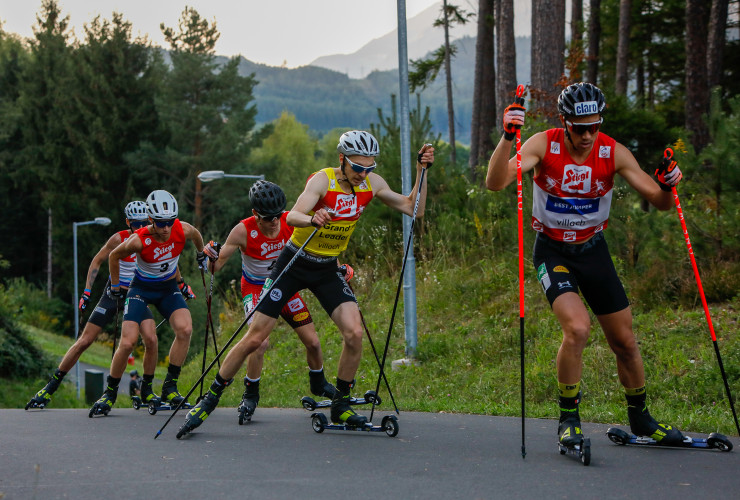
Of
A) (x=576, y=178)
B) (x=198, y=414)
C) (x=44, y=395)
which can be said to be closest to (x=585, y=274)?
(x=576, y=178)

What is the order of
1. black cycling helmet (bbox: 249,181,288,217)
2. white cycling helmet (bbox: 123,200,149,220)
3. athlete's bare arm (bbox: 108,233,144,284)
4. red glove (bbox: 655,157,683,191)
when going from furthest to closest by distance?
white cycling helmet (bbox: 123,200,149,220), athlete's bare arm (bbox: 108,233,144,284), black cycling helmet (bbox: 249,181,288,217), red glove (bbox: 655,157,683,191)

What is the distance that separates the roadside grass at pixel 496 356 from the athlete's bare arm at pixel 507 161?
118 inches

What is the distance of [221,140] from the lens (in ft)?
192

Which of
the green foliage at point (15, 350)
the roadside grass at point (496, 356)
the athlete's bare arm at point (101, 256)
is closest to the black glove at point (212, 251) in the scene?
the roadside grass at point (496, 356)

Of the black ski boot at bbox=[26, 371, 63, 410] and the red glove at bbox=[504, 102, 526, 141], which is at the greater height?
the red glove at bbox=[504, 102, 526, 141]

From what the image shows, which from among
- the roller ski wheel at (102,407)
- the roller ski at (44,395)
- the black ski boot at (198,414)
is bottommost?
the roller ski at (44,395)

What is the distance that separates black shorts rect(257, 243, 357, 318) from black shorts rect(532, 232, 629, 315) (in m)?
2.01

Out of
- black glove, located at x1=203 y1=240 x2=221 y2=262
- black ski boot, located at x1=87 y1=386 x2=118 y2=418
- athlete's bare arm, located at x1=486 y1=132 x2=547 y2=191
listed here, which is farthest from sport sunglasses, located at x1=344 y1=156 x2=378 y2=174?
black ski boot, located at x1=87 y1=386 x2=118 y2=418

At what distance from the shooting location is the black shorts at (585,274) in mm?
6527

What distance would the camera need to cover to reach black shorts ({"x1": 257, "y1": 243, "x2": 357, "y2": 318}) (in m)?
8.02

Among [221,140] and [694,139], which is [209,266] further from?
[221,140]

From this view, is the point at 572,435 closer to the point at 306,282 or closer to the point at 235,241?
the point at 306,282

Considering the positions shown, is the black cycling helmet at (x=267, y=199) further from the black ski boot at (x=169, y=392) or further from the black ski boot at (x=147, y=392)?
the black ski boot at (x=147, y=392)

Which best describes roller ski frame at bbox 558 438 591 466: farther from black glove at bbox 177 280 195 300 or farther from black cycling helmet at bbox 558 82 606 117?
black glove at bbox 177 280 195 300
